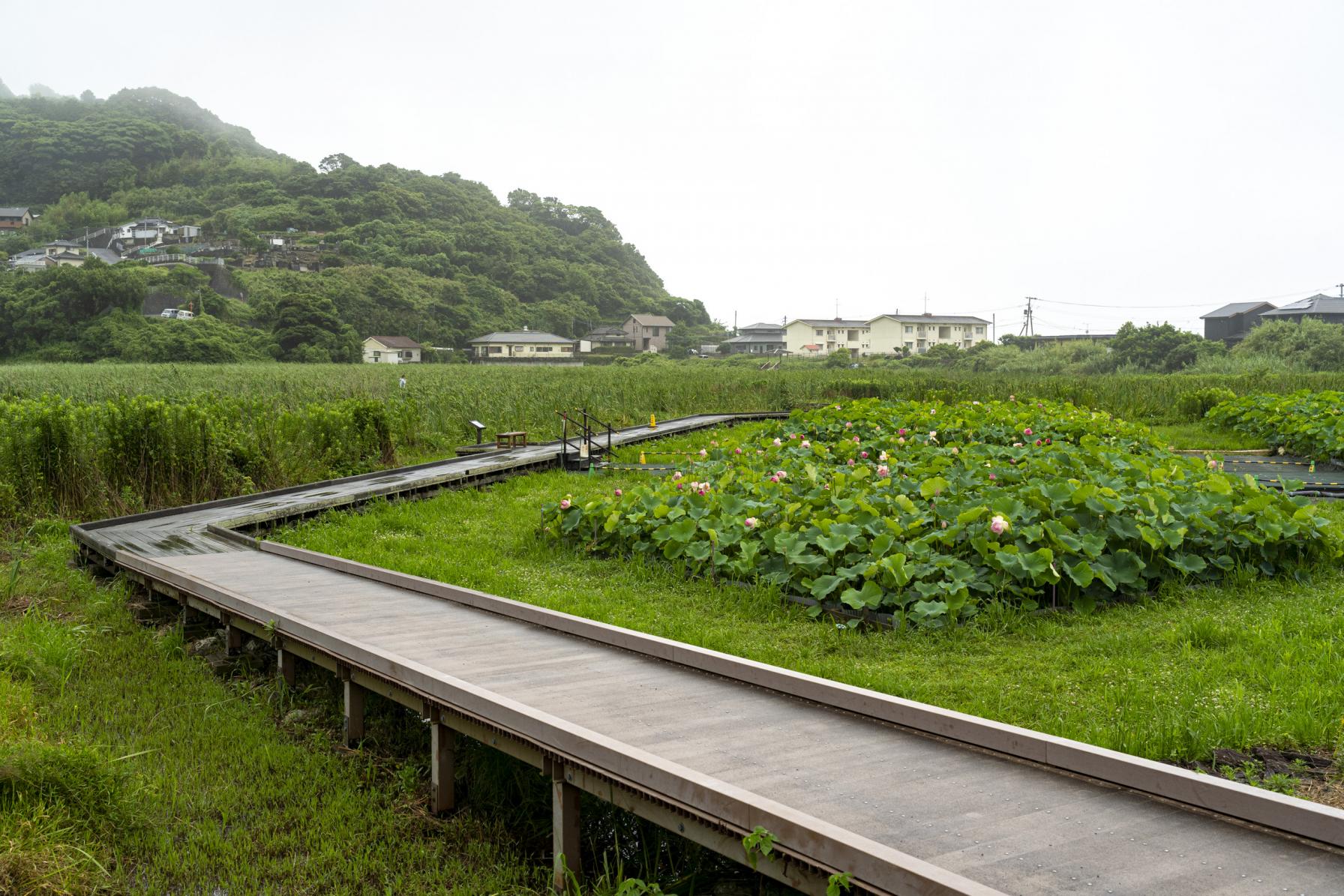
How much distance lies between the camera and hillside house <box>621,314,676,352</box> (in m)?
79.1

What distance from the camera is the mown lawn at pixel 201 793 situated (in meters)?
3.49

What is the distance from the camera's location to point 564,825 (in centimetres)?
343

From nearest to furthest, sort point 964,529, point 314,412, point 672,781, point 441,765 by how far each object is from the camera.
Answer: point 672,781 < point 441,765 < point 964,529 < point 314,412

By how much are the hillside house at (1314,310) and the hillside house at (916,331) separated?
24.6m

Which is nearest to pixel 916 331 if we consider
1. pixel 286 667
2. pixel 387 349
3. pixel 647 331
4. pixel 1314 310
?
pixel 647 331

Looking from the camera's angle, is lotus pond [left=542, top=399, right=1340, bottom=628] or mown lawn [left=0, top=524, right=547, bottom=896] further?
lotus pond [left=542, top=399, right=1340, bottom=628]

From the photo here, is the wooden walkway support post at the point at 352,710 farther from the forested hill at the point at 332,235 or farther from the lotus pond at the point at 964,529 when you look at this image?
the forested hill at the point at 332,235

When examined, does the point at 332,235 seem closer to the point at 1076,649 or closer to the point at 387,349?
the point at 387,349

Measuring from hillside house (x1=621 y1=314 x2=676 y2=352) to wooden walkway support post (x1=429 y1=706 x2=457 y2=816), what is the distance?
74.1m

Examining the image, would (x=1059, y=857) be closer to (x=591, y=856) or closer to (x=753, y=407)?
(x=591, y=856)

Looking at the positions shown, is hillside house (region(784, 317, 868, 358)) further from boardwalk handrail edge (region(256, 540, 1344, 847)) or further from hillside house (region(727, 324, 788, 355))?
boardwalk handrail edge (region(256, 540, 1344, 847))

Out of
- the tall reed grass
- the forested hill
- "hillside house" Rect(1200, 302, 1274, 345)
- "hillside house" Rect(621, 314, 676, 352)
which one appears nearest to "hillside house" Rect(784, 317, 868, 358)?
"hillside house" Rect(621, 314, 676, 352)

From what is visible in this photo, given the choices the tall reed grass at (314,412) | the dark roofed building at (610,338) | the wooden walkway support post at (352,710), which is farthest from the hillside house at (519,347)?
the wooden walkway support post at (352,710)

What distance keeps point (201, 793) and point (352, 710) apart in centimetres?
79
